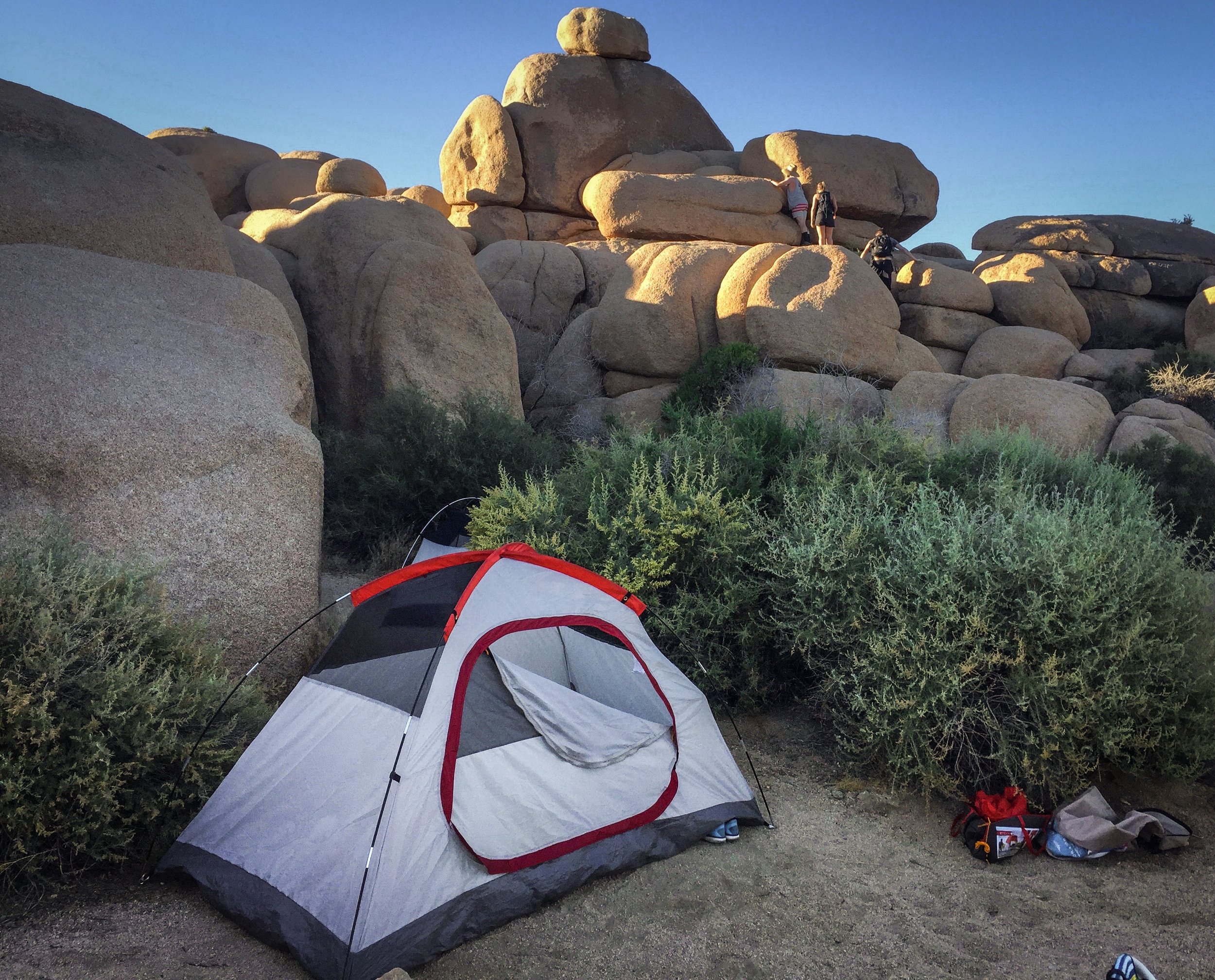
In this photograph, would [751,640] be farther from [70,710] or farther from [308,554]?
[70,710]

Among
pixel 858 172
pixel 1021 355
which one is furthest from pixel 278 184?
pixel 1021 355

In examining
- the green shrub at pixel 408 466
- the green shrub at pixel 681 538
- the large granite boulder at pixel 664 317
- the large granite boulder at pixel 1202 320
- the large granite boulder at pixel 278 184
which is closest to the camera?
the green shrub at pixel 681 538

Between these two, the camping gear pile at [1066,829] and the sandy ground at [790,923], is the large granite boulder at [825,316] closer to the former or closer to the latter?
the camping gear pile at [1066,829]

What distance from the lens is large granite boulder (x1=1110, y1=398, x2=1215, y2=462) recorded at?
12234 millimetres

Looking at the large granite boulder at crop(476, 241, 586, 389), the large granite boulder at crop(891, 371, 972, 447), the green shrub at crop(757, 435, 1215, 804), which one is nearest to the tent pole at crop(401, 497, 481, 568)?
the green shrub at crop(757, 435, 1215, 804)

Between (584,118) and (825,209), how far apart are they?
24.3 feet

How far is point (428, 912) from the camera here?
3.57 metres

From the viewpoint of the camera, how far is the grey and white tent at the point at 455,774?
11.7 feet

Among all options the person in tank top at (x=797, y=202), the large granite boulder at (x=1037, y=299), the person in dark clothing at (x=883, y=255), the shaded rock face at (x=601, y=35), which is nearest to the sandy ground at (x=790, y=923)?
the person in dark clothing at (x=883, y=255)

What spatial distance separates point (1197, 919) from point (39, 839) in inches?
198

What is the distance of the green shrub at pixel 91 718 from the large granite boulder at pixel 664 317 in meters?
11.8

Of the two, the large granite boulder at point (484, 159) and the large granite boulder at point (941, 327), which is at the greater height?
the large granite boulder at point (484, 159)

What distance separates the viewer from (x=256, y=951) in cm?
344

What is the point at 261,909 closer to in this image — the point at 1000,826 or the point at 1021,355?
the point at 1000,826
